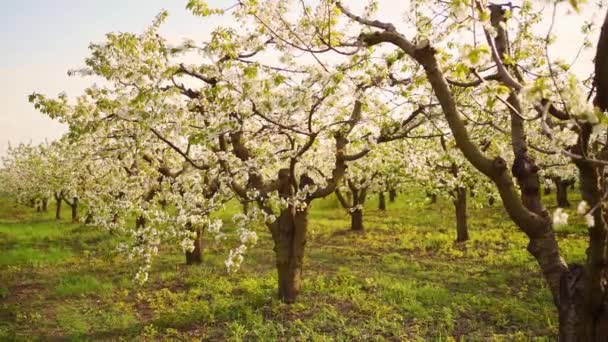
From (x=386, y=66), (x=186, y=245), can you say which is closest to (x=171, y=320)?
(x=186, y=245)

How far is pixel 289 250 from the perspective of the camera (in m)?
14.3

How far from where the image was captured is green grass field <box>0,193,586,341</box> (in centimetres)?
1228

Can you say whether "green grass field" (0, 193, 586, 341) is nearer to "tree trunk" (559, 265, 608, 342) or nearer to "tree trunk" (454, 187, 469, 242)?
"tree trunk" (454, 187, 469, 242)

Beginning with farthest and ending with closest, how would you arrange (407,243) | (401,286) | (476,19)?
(407,243) < (401,286) < (476,19)

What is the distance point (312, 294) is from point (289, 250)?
1941 mm

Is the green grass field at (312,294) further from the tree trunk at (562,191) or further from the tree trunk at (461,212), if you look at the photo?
the tree trunk at (562,191)

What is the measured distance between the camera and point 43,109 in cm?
1215

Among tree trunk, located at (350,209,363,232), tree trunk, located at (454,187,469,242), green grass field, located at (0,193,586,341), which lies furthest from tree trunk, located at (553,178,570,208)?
tree trunk, located at (350,209,363,232)

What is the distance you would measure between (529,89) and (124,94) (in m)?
10.6

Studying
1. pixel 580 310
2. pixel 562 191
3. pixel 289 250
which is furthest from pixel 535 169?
pixel 562 191

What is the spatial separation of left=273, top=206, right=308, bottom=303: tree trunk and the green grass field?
504mm

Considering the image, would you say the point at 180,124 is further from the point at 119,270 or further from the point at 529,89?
the point at 119,270

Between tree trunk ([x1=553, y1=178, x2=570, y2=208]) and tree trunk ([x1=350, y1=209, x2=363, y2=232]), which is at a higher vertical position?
tree trunk ([x1=553, y1=178, x2=570, y2=208])

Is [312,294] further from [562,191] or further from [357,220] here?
[562,191]
